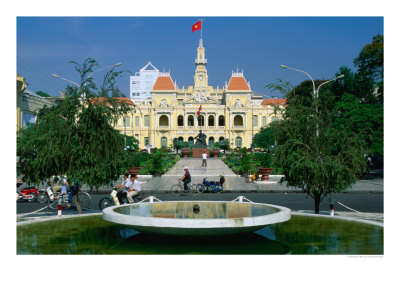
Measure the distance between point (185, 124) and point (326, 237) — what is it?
239 ft

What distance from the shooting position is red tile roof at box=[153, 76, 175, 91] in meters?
84.3

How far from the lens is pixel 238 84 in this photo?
275 ft

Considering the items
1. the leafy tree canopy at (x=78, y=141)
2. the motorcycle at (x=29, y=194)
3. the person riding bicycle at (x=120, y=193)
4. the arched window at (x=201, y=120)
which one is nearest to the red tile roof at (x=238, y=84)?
the arched window at (x=201, y=120)

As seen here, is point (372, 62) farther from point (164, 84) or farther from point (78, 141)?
point (164, 84)

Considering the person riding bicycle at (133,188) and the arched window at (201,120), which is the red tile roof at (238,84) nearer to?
the arched window at (201,120)

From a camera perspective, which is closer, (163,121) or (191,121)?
(191,121)

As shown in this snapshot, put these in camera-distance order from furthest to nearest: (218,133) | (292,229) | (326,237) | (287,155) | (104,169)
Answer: (218,133)
(287,155)
(104,169)
(292,229)
(326,237)

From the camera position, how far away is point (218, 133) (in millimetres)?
79562

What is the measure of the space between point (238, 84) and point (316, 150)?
2960 inches

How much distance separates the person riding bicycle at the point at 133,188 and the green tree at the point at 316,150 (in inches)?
148

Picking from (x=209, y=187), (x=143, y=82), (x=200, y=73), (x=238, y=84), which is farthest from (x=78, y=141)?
(x=143, y=82)

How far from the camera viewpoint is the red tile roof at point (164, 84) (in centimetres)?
8429

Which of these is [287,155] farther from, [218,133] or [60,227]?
[218,133]

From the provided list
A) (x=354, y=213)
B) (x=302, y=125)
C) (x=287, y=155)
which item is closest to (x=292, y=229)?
(x=287, y=155)
